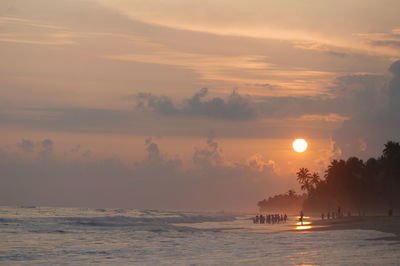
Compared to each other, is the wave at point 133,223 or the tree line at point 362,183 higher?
the tree line at point 362,183

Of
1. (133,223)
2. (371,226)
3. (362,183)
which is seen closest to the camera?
(371,226)

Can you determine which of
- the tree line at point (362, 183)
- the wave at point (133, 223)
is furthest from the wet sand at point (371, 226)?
the tree line at point (362, 183)

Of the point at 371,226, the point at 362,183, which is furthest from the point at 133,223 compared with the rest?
the point at 362,183

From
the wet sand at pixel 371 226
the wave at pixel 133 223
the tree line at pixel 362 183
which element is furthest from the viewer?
the tree line at pixel 362 183

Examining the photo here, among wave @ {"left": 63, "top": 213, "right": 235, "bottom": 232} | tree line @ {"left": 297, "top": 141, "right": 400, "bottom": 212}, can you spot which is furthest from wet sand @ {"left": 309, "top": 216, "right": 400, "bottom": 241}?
tree line @ {"left": 297, "top": 141, "right": 400, "bottom": 212}

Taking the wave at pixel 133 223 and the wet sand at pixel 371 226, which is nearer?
the wet sand at pixel 371 226

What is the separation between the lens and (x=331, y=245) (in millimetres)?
42562

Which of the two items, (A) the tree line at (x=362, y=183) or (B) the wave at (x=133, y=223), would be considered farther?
(A) the tree line at (x=362, y=183)

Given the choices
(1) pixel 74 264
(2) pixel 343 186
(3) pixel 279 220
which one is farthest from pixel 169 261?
(2) pixel 343 186

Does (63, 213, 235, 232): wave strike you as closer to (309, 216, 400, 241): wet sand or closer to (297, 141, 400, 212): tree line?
(309, 216, 400, 241): wet sand

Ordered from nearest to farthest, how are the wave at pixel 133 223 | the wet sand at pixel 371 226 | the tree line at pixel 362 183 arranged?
1. the wet sand at pixel 371 226
2. the wave at pixel 133 223
3. the tree line at pixel 362 183

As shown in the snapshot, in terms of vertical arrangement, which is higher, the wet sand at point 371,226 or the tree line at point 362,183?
the tree line at point 362,183

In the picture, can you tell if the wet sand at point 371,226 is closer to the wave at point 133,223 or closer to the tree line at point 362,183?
the wave at point 133,223

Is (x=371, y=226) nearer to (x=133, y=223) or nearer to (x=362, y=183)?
(x=133, y=223)
